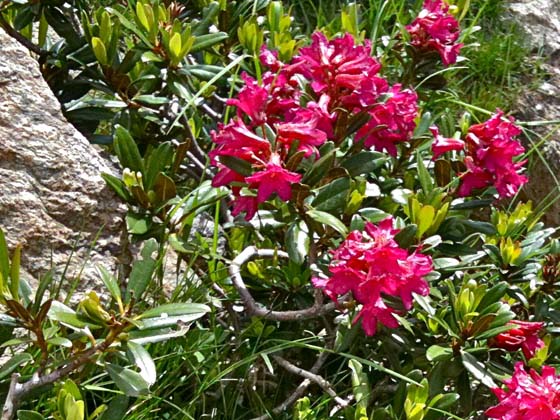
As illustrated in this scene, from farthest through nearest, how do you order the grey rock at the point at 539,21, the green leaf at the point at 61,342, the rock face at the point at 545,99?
the grey rock at the point at 539,21 → the rock face at the point at 545,99 → the green leaf at the point at 61,342

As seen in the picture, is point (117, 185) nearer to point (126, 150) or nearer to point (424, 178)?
point (126, 150)

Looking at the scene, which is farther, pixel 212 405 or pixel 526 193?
pixel 526 193

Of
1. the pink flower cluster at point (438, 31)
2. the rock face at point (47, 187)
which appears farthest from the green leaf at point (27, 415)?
the pink flower cluster at point (438, 31)

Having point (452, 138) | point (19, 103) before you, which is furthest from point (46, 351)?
point (452, 138)

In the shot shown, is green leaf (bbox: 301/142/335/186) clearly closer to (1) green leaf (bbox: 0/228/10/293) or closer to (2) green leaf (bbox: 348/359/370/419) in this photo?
(2) green leaf (bbox: 348/359/370/419)

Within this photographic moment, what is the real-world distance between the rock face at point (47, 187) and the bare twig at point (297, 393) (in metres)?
0.51

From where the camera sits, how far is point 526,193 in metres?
3.20

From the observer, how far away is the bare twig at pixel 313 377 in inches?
76.9

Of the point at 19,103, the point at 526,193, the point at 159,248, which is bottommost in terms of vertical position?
the point at 526,193

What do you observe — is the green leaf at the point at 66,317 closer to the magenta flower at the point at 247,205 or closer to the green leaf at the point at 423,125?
the magenta flower at the point at 247,205

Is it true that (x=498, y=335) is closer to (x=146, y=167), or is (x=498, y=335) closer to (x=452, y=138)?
(x=452, y=138)

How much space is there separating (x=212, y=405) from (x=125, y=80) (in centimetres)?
85

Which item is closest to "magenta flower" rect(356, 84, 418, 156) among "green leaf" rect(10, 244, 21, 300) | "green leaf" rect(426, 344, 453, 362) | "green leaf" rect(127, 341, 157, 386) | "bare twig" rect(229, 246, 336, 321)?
"bare twig" rect(229, 246, 336, 321)

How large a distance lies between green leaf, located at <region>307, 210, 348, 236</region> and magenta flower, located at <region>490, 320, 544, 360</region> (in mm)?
425
